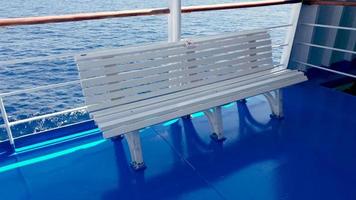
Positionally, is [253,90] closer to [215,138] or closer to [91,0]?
[215,138]

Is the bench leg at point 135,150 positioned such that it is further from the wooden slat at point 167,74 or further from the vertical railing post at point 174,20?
the vertical railing post at point 174,20

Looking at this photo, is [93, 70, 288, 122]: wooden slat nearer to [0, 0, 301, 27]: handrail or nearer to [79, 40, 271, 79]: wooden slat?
[79, 40, 271, 79]: wooden slat

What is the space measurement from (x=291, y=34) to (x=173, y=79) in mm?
1923

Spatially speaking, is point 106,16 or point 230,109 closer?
point 106,16

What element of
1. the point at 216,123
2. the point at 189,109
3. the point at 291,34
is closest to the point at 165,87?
the point at 189,109

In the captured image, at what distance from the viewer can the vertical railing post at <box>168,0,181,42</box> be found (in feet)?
8.30

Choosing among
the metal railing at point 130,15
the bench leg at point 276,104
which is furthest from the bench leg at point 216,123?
the metal railing at point 130,15

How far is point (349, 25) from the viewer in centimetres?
410

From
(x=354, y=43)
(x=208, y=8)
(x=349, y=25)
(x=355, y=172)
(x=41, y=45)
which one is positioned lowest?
(x=41, y=45)

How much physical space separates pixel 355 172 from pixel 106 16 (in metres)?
2.03

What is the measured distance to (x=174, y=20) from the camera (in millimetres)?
2590

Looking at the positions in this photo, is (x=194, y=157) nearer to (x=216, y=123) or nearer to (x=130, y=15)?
(x=216, y=123)

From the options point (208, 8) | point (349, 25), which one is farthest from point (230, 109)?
point (349, 25)

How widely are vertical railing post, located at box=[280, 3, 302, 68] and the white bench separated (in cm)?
95
